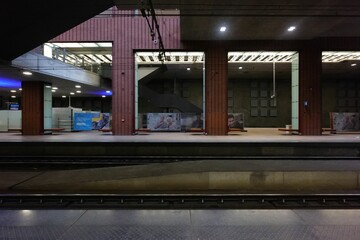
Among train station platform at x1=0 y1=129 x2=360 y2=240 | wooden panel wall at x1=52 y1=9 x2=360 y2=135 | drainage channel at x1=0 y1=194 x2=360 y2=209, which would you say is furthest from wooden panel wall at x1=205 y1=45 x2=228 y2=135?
drainage channel at x1=0 y1=194 x2=360 y2=209

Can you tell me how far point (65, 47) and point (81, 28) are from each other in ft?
12.8

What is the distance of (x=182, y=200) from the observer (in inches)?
260

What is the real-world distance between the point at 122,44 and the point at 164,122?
8.47m

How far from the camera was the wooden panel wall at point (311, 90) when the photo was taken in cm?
2311

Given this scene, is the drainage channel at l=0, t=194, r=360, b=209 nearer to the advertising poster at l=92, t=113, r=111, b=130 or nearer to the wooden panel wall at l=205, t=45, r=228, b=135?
the wooden panel wall at l=205, t=45, r=228, b=135

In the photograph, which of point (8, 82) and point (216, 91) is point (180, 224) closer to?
point (216, 91)

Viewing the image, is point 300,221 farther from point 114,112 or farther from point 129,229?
point 114,112

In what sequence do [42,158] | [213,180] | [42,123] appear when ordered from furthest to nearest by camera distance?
[42,123], [42,158], [213,180]

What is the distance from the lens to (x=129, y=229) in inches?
191

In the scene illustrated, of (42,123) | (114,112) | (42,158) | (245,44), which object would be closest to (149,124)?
(114,112)

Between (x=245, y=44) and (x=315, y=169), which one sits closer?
(x=315, y=169)

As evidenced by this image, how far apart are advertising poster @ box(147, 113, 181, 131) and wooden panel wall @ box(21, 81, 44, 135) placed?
9545mm

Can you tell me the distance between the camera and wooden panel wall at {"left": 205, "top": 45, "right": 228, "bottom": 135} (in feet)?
76.1

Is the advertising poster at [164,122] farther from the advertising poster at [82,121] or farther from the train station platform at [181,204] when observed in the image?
the train station platform at [181,204]
